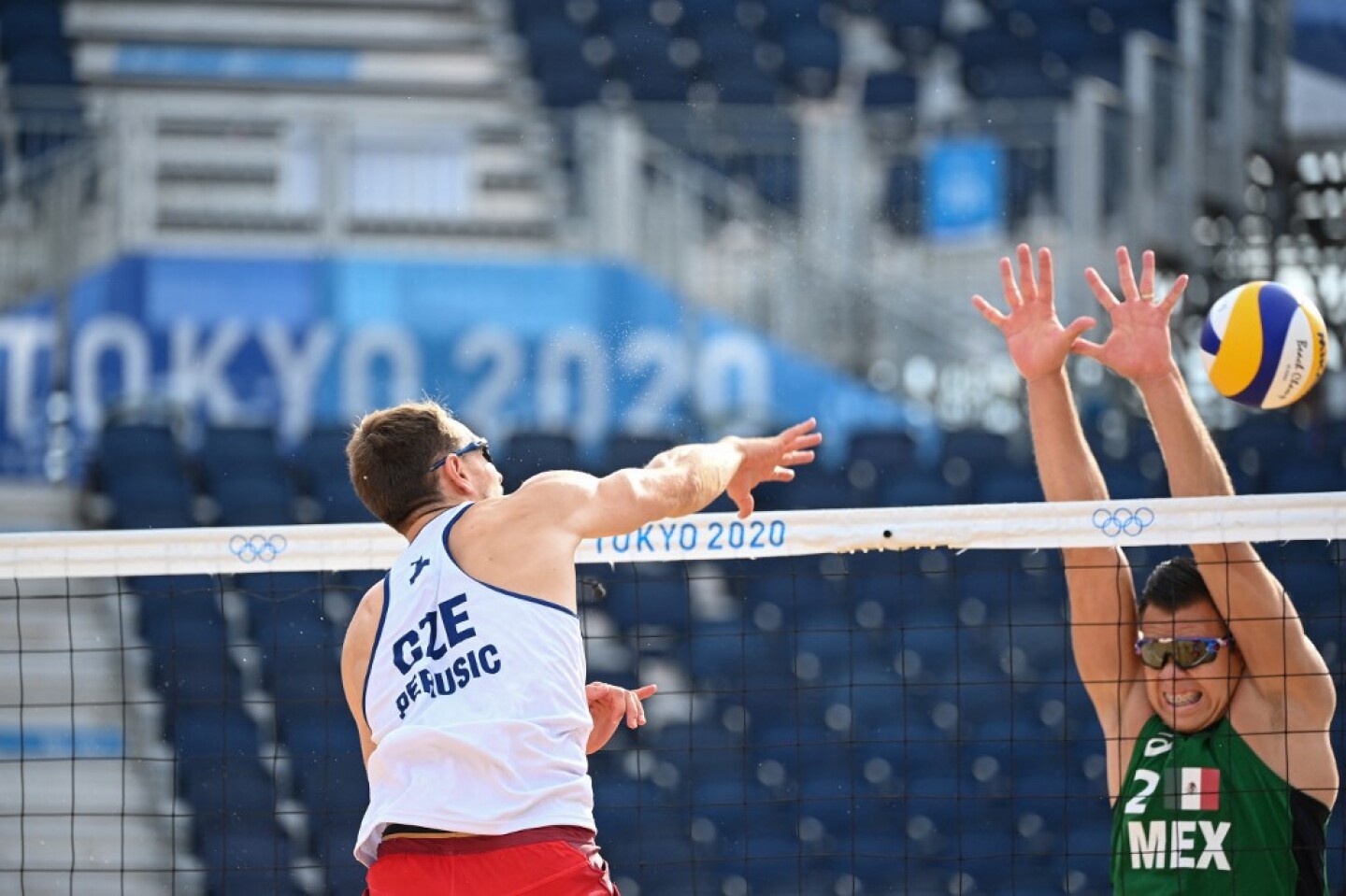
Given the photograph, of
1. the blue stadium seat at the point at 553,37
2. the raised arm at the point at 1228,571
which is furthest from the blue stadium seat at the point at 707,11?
the raised arm at the point at 1228,571

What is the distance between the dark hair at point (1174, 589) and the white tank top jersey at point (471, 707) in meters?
1.77

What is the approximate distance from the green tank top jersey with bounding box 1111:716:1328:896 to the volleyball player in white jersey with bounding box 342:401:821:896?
1.58 m

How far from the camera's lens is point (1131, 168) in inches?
514

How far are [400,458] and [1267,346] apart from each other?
285 cm

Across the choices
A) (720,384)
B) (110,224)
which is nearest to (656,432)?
(720,384)

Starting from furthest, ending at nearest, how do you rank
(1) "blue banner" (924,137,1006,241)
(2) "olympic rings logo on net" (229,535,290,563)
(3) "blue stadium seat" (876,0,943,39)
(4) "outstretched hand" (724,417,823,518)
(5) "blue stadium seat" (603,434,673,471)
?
(3) "blue stadium seat" (876,0,943,39) < (1) "blue banner" (924,137,1006,241) < (5) "blue stadium seat" (603,434,673,471) < (2) "olympic rings logo on net" (229,535,290,563) < (4) "outstretched hand" (724,417,823,518)

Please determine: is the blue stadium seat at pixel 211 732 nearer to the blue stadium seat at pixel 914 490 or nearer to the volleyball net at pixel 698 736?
the volleyball net at pixel 698 736

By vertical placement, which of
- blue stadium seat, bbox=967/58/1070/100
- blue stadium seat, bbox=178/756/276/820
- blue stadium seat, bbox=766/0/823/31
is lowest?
blue stadium seat, bbox=178/756/276/820

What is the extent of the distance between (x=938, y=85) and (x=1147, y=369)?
36.1 feet

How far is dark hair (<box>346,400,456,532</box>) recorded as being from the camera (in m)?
4.16

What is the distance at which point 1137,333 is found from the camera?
479 cm

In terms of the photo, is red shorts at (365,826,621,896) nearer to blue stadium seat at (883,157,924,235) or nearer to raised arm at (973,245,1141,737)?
raised arm at (973,245,1141,737)

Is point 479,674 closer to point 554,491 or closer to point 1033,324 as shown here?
point 554,491

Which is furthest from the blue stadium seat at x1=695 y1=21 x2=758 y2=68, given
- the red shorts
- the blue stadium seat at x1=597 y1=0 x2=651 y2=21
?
the red shorts
